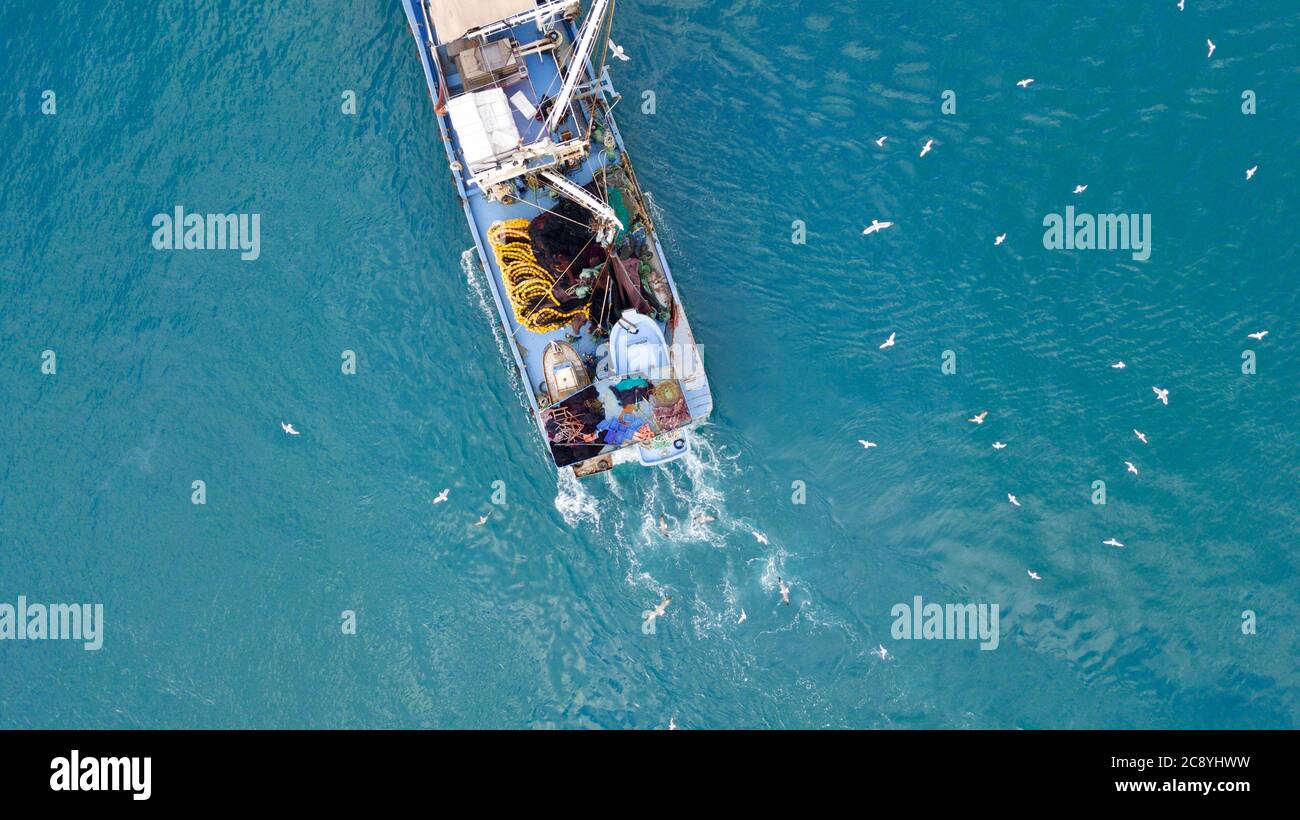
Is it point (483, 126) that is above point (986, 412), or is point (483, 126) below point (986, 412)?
above

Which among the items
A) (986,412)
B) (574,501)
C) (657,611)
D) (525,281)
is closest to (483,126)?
(525,281)

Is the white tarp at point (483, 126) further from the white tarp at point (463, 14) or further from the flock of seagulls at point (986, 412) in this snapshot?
the flock of seagulls at point (986, 412)

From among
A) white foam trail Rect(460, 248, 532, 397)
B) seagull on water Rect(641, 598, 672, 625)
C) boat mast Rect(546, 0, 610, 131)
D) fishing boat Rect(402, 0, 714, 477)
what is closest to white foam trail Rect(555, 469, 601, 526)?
fishing boat Rect(402, 0, 714, 477)

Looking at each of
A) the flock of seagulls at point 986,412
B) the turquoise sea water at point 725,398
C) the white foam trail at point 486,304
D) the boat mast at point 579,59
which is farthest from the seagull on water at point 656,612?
the boat mast at point 579,59

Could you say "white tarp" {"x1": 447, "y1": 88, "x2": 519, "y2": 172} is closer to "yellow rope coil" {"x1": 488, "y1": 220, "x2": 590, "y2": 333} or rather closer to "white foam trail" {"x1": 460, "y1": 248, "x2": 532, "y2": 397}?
"yellow rope coil" {"x1": 488, "y1": 220, "x2": 590, "y2": 333}

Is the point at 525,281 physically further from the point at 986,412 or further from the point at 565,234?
the point at 986,412
